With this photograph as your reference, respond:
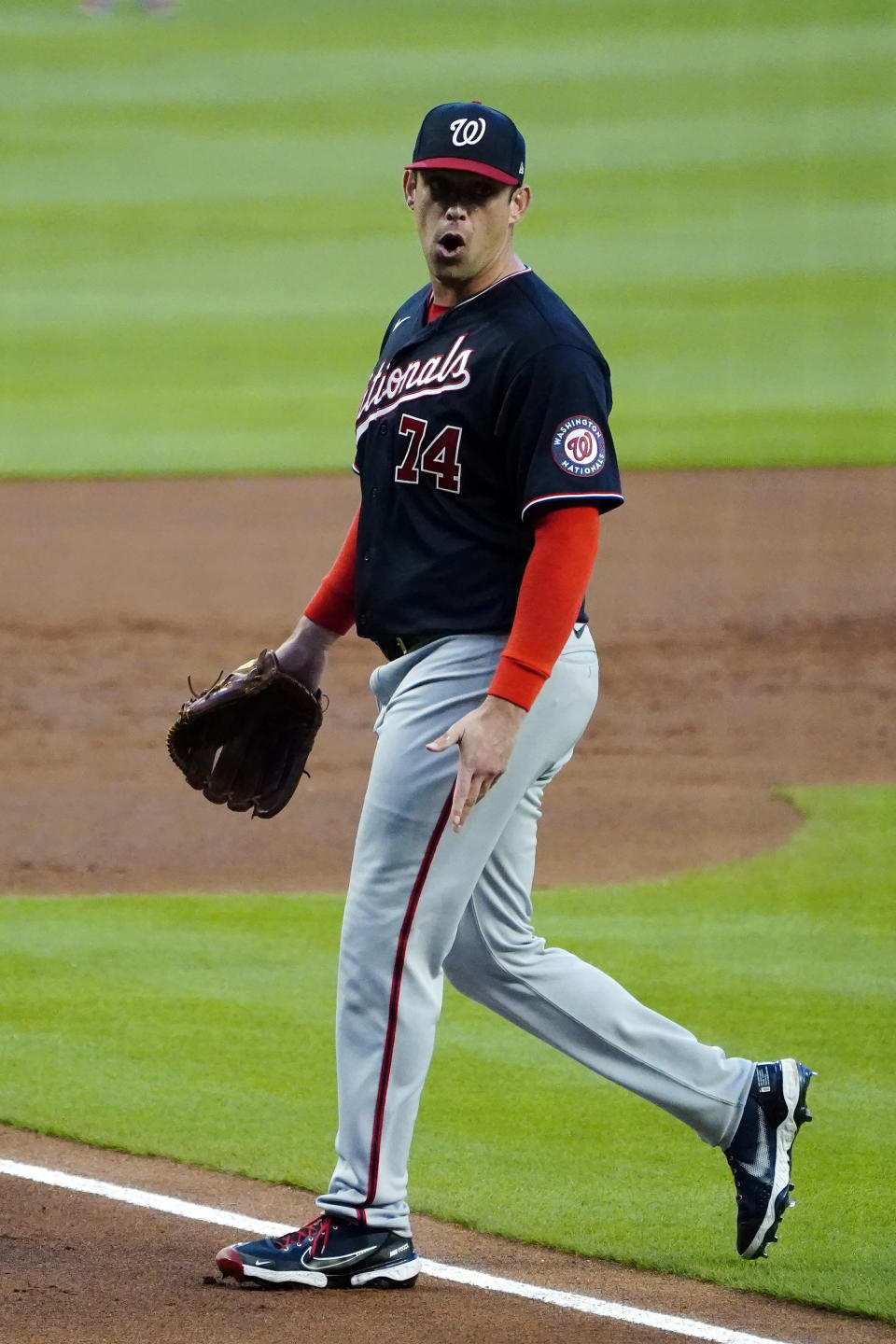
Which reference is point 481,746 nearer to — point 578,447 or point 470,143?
point 578,447

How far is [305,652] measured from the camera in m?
3.32

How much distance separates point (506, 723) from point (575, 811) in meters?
3.87

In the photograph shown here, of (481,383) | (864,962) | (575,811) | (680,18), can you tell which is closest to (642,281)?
(680,18)

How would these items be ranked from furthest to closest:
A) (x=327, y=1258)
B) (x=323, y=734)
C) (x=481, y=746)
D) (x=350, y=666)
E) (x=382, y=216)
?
(x=382, y=216), (x=350, y=666), (x=323, y=734), (x=327, y=1258), (x=481, y=746)

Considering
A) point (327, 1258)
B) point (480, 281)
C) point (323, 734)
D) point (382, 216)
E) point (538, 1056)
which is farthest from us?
point (382, 216)

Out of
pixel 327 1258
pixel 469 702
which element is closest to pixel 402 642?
pixel 469 702

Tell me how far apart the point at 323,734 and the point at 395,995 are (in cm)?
483

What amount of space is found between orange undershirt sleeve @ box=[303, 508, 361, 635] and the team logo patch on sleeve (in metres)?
0.62

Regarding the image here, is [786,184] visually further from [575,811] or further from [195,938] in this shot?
[195,938]

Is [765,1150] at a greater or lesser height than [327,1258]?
greater

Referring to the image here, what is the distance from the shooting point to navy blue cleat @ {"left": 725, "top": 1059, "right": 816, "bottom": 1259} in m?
2.93

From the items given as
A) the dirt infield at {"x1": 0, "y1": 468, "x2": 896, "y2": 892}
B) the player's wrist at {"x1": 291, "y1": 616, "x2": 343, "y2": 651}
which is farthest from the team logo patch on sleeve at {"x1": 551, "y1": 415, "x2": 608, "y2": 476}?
the dirt infield at {"x1": 0, "y1": 468, "x2": 896, "y2": 892}

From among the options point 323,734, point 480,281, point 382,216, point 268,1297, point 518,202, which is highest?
point 382,216

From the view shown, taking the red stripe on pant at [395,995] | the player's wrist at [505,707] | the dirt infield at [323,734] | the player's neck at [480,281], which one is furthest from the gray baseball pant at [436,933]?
the player's neck at [480,281]
